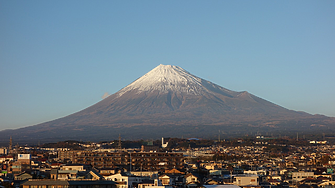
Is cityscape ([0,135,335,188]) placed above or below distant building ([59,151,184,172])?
below

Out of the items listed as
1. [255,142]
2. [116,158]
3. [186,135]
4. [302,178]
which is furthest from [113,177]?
[186,135]

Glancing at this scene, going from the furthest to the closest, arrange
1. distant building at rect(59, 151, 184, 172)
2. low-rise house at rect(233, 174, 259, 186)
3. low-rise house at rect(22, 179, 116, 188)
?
distant building at rect(59, 151, 184, 172) → low-rise house at rect(233, 174, 259, 186) → low-rise house at rect(22, 179, 116, 188)

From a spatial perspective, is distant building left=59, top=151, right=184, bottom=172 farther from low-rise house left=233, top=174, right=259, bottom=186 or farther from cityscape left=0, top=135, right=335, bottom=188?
low-rise house left=233, top=174, right=259, bottom=186

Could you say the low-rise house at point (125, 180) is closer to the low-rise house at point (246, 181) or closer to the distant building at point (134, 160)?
the low-rise house at point (246, 181)

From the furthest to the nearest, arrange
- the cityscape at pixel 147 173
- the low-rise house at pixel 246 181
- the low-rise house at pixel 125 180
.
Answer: the low-rise house at pixel 246 181, the low-rise house at pixel 125 180, the cityscape at pixel 147 173

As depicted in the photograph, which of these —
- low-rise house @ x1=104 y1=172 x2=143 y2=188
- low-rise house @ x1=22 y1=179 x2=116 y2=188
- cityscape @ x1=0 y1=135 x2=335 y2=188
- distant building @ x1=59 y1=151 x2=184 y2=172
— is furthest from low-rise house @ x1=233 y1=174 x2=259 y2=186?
distant building @ x1=59 y1=151 x2=184 y2=172

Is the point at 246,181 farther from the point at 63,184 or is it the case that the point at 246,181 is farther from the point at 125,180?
the point at 63,184

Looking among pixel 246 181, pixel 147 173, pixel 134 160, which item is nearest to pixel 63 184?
pixel 246 181

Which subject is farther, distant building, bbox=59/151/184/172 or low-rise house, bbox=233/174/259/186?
distant building, bbox=59/151/184/172

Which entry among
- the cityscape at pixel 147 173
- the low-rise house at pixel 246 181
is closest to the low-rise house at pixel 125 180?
the cityscape at pixel 147 173

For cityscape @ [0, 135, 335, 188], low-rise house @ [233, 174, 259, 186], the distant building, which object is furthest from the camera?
the distant building

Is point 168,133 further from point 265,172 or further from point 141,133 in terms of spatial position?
point 265,172
